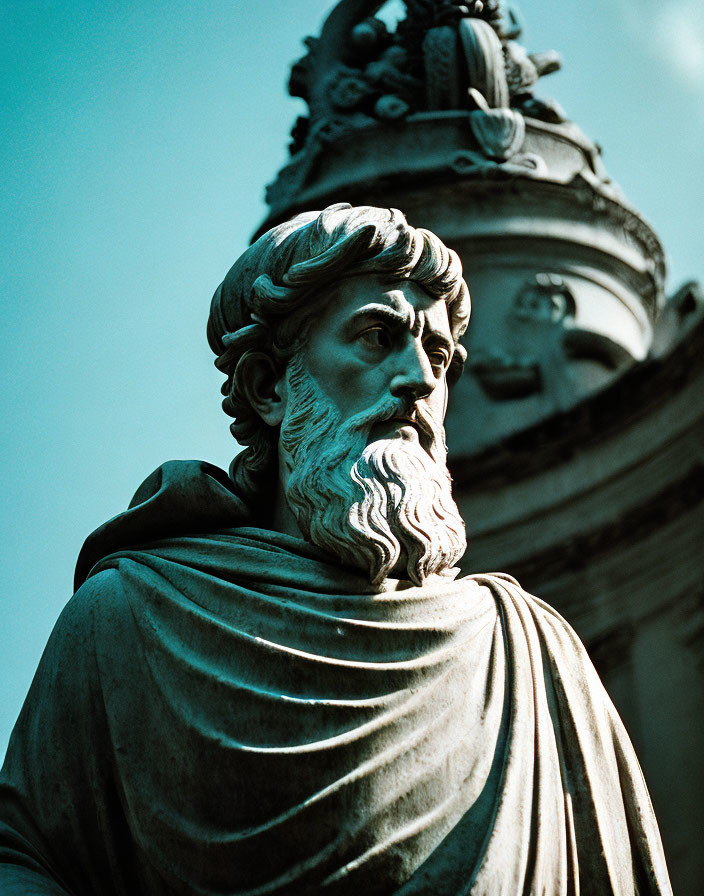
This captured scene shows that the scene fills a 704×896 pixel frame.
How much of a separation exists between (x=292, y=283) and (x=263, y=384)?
0.90 feet

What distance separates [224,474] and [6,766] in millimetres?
852

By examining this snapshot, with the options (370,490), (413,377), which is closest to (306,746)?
(370,490)

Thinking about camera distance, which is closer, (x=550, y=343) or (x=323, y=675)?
(x=323, y=675)

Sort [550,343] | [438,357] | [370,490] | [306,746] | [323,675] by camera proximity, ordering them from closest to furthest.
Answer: [306,746] < [323,675] < [370,490] < [438,357] < [550,343]

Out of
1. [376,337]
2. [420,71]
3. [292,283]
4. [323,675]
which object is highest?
[420,71]

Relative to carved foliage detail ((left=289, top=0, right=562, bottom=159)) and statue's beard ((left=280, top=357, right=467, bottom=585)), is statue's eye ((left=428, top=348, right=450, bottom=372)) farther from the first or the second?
carved foliage detail ((left=289, top=0, right=562, bottom=159))

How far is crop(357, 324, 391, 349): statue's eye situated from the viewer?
11.8 feet

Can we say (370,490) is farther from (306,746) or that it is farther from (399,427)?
(306,746)

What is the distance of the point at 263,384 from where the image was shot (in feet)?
12.3

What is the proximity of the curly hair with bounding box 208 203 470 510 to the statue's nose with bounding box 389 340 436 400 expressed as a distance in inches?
8.5

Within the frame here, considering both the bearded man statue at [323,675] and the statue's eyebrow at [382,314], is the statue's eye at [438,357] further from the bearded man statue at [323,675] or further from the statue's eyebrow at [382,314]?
the statue's eyebrow at [382,314]

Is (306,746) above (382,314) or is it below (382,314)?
below

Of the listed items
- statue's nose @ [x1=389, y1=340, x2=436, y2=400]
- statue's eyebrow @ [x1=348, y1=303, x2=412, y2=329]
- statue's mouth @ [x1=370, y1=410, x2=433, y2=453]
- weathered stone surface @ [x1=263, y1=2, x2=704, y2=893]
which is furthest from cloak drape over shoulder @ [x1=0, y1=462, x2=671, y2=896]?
weathered stone surface @ [x1=263, y1=2, x2=704, y2=893]

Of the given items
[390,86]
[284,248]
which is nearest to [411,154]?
[390,86]
